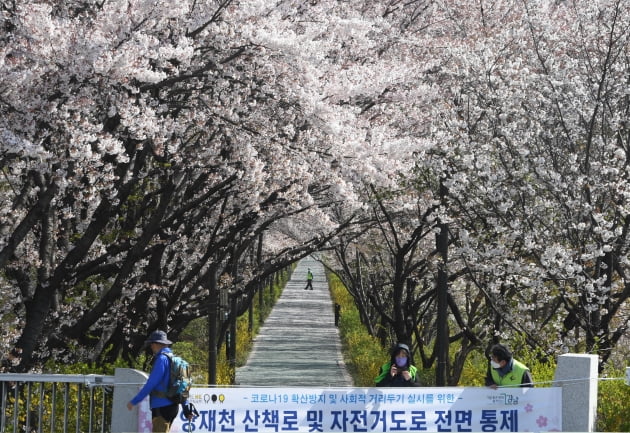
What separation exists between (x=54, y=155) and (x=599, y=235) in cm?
771

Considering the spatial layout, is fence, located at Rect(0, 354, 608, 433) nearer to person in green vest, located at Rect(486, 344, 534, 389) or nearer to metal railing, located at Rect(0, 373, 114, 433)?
metal railing, located at Rect(0, 373, 114, 433)

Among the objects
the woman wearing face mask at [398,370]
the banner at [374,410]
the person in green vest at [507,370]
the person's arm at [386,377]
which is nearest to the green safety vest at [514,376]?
the person in green vest at [507,370]

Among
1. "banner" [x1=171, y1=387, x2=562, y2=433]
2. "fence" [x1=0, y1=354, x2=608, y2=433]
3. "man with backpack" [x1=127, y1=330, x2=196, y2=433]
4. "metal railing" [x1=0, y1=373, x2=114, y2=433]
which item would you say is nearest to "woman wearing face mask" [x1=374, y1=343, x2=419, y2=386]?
"banner" [x1=171, y1=387, x2=562, y2=433]

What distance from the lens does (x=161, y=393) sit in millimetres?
9320

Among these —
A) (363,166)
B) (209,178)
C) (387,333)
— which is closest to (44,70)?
(363,166)

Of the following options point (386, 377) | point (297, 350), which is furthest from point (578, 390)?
point (297, 350)

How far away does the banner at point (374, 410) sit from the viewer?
9984 mm

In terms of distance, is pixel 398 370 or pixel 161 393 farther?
pixel 398 370

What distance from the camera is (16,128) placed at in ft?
31.6

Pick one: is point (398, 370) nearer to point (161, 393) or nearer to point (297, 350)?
point (161, 393)

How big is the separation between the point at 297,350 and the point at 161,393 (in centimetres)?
2662

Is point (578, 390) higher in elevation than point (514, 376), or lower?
lower

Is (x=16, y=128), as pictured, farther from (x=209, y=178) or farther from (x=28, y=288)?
(x=209, y=178)

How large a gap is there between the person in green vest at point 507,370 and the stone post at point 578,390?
326mm
